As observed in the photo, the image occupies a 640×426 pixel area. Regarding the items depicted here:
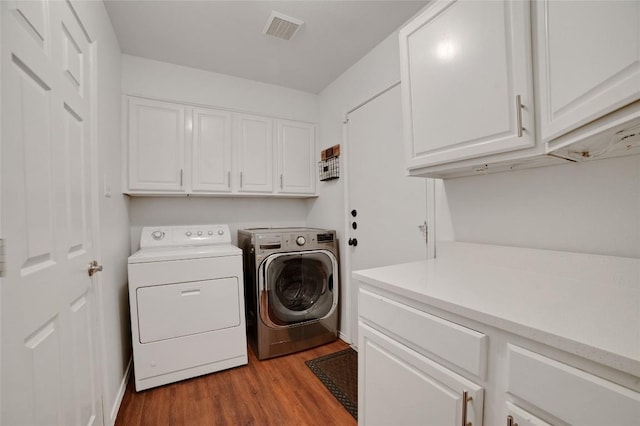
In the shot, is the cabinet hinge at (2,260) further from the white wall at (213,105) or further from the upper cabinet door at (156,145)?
the white wall at (213,105)

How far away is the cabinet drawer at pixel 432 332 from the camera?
2.41ft

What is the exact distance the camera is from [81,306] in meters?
1.12

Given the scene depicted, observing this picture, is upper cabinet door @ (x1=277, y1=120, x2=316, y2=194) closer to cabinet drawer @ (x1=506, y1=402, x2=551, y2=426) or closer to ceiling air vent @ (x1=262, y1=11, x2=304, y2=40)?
ceiling air vent @ (x1=262, y1=11, x2=304, y2=40)

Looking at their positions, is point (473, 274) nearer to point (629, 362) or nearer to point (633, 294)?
point (633, 294)

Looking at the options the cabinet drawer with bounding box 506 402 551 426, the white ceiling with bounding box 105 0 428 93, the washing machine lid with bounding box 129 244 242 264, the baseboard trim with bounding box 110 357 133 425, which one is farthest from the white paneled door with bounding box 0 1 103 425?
the cabinet drawer with bounding box 506 402 551 426

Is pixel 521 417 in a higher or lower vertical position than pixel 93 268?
lower

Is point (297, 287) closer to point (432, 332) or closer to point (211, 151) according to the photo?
point (211, 151)

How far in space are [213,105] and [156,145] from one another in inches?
24.3

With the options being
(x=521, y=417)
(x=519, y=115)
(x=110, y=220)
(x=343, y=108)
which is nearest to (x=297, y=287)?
(x=110, y=220)

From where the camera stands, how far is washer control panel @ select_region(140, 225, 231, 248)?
7.29 ft

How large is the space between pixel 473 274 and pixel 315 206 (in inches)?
76.0

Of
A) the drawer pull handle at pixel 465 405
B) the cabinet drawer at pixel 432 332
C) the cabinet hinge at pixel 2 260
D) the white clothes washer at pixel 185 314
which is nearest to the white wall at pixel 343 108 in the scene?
the white clothes washer at pixel 185 314

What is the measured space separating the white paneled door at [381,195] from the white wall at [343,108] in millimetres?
94

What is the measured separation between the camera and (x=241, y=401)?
165 centimetres
